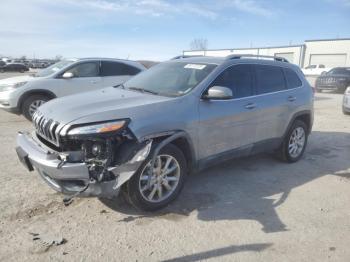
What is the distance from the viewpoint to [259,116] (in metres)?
4.95

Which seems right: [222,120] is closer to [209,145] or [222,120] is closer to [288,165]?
[209,145]

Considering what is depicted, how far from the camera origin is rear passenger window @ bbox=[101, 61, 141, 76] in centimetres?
910

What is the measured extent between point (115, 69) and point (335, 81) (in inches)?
617

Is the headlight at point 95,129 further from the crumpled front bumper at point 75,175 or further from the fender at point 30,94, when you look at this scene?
the fender at point 30,94

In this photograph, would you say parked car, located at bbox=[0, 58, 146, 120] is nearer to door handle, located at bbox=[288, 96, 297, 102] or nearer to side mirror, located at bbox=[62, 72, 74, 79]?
side mirror, located at bbox=[62, 72, 74, 79]

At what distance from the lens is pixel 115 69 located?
929 cm

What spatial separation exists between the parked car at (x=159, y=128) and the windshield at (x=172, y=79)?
2 cm

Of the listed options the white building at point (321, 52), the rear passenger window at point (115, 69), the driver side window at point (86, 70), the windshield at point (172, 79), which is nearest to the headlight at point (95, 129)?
the windshield at point (172, 79)

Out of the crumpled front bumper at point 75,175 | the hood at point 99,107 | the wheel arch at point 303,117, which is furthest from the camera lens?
the wheel arch at point 303,117

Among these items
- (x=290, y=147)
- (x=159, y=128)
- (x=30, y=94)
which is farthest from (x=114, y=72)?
(x=159, y=128)

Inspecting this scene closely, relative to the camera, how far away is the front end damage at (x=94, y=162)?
3.26m

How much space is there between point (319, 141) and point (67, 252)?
6.40 m

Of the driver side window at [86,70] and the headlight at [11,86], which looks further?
the driver side window at [86,70]

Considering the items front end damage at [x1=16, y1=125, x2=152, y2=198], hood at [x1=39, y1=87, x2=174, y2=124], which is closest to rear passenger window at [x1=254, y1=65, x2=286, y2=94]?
hood at [x1=39, y1=87, x2=174, y2=124]
